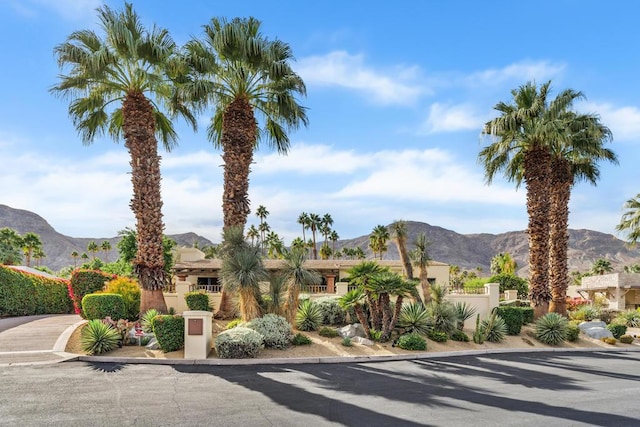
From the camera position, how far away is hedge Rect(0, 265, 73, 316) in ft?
84.0

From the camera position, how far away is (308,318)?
19.2 m

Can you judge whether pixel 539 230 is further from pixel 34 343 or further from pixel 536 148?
pixel 34 343

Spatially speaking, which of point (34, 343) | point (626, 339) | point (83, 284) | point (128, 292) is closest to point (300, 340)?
point (128, 292)

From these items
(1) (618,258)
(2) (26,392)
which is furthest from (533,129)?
(1) (618,258)

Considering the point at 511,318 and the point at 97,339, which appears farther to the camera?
the point at 511,318

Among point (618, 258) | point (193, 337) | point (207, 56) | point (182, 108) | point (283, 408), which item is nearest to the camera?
point (283, 408)

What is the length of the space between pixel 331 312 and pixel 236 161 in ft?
25.9

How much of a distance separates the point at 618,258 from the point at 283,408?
202636 millimetres

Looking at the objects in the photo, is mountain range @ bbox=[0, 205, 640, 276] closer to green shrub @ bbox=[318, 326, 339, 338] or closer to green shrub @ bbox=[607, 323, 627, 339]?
green shrub @ bbox=[607, 323, 627, 339]

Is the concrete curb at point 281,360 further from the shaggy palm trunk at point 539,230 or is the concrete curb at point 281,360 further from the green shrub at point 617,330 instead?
the green shrub at point 617,330

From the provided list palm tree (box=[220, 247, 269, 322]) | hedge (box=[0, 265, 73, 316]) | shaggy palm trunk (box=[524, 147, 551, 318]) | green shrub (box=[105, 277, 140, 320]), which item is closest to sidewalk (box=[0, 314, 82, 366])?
green shrub (box=[105, 277, 140, 320])

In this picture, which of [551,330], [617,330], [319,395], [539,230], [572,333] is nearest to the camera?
[319,395]

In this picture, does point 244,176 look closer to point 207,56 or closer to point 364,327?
point 207,56

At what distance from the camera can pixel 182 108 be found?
23219 millimetres
